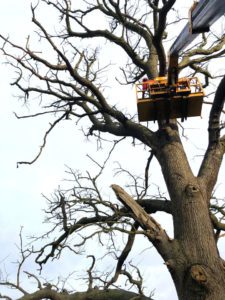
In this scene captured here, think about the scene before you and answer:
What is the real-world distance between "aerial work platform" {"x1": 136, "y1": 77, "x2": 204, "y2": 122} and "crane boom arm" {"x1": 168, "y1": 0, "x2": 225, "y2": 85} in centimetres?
16

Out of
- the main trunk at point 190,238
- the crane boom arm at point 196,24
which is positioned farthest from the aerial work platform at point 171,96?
the main trunk at point 190,238

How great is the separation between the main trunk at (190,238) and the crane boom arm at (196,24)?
1.44 meters

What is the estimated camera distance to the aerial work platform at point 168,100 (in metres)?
7.93

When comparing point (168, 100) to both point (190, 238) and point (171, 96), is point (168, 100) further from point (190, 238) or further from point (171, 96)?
point (190, 238)

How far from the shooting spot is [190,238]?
6203mm

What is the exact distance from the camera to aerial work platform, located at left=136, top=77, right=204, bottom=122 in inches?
312

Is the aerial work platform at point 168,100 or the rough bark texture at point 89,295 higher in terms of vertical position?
the aerial work platform at point 168,100

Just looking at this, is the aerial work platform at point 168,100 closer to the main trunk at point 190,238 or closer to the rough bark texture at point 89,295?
the main trunk at point 190,238

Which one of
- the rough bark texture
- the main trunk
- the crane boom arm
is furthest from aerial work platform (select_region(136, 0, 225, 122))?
the rough bark texture


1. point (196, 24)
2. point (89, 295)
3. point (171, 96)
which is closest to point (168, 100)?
point (171, 96)

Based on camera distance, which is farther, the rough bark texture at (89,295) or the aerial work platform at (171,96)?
the aerial work platform at (171,96)

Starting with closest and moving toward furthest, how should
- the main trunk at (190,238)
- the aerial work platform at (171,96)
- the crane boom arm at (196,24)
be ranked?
the crane boom arm at (196,24), the main trunk at (190,238), the aerial work platform at (171,96)

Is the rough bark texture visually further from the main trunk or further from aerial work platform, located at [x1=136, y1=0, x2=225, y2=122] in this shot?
aerial work platform, located at [x1=136, y1=0, x2=225, y2=122]

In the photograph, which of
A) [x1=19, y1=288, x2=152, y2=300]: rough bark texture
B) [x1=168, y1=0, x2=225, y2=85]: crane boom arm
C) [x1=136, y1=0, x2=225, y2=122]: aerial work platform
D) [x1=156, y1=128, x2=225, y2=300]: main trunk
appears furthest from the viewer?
[x1=136, y1=0, x2=225, y2=122]: aerial work platform
